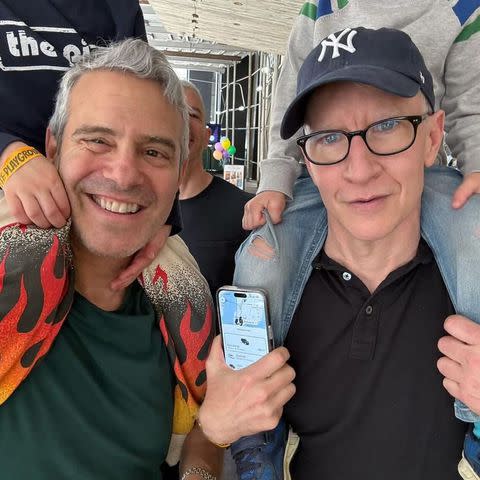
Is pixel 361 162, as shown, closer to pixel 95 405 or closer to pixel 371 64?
pixel 371 64

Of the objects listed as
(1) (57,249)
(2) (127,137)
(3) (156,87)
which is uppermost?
(3) (156,87)

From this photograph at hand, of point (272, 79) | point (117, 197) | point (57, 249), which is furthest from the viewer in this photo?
point (272, 79)

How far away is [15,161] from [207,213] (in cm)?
129

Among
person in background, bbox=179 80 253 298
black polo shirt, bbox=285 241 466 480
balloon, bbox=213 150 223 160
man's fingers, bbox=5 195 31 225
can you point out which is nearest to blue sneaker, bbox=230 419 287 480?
black polo shirt, bbox=285 241 466 480

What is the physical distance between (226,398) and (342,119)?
0.69 m

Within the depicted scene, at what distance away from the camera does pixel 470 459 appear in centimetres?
92

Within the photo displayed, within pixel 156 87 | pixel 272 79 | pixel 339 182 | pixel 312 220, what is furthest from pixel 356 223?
pixel 272 79

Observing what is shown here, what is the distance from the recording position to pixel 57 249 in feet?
3.20

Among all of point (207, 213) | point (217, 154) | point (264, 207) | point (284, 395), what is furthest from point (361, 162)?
point (217, 154)

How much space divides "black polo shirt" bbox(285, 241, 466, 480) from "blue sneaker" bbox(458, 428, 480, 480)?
0.13ft

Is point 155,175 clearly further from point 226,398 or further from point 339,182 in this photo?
point 226,398

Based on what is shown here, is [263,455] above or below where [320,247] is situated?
below

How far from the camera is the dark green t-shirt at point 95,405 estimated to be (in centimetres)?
97

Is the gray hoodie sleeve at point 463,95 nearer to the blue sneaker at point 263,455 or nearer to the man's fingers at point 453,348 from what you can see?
the man's fingers at point 453,348
